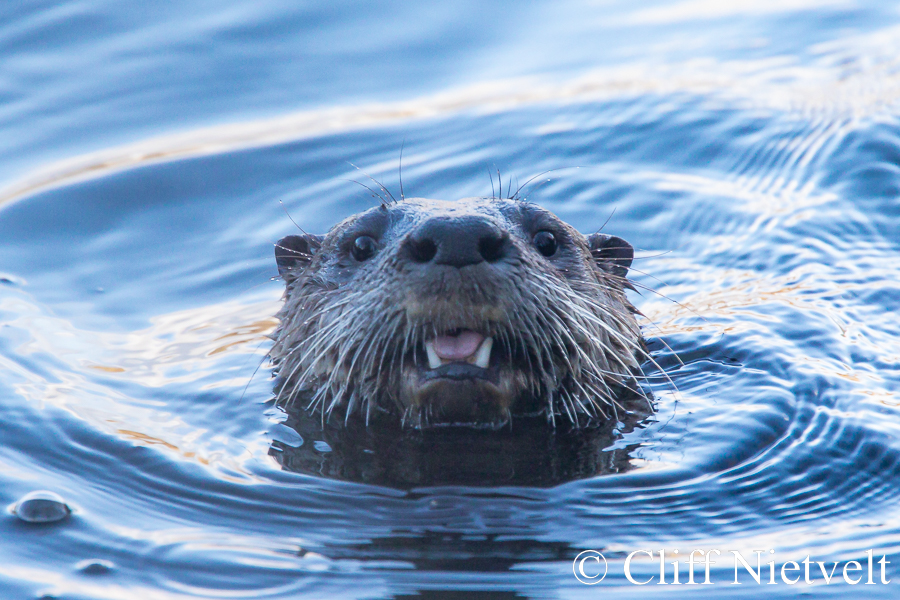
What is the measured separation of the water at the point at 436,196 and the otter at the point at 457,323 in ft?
0.78

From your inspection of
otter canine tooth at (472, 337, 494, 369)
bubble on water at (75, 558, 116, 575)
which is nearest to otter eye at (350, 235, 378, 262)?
otter canine tooth at (472, 337, 494, 369)

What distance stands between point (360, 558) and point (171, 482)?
43.0 inches

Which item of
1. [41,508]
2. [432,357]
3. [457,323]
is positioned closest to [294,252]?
[432,357]

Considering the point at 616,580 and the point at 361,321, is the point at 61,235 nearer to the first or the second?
the point at 361,321

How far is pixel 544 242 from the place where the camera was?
16.5 feet

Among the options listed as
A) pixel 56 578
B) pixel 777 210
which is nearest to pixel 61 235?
pixel 56 578

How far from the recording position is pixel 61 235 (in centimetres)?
803

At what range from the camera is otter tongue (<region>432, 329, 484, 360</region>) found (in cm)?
434

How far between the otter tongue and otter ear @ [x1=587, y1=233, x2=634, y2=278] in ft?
5.03

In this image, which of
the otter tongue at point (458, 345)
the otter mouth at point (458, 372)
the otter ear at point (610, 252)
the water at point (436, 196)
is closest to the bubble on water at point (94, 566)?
the water at point (436, 196)

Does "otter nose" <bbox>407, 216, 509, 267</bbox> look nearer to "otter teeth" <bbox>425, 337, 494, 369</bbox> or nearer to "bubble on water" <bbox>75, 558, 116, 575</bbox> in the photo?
"otter teeth" <bbox>425, 337, 494, 369</bbox>

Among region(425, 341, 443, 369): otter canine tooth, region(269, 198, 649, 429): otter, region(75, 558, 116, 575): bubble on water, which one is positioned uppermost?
region(269, 198, 649, 429): otter

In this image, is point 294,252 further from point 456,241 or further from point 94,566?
point 94,566

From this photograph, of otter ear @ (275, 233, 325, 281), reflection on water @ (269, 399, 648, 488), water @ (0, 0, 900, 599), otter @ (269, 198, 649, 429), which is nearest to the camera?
water @ (0, 0, 900, 599)
